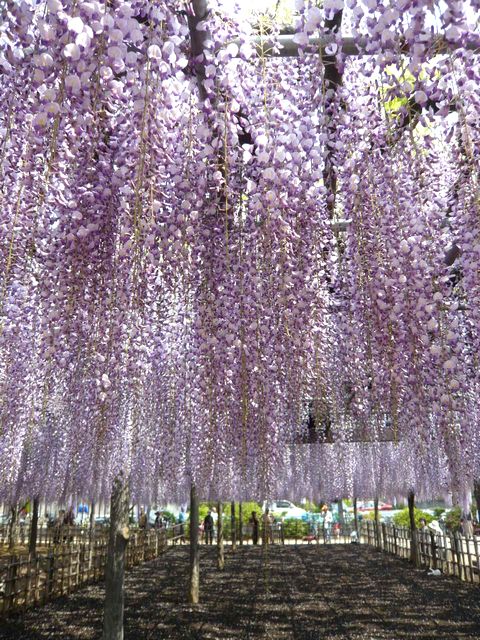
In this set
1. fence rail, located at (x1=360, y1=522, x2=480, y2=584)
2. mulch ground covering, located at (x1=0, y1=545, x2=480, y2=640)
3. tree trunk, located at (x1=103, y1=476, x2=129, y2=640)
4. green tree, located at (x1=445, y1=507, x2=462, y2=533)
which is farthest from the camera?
green tree, located at (x1=445, y1=507, x2=462, y2=533)

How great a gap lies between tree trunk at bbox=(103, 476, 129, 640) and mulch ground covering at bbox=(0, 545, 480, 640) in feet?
4.08

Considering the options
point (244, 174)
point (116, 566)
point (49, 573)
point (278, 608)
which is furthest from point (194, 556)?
point (244, 174)

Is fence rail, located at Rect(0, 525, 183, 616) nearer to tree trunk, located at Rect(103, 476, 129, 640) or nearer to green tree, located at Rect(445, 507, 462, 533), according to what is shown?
tree trunk, located at Rect(103, 476, 129, 640)

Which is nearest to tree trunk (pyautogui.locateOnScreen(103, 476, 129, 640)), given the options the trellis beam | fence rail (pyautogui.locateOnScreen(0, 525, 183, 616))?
fence rail (pyautogui.locateOnScreen(0, 525, 183, 616))

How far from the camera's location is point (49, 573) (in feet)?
30.6

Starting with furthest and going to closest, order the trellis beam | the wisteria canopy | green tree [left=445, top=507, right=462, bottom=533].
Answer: green tree [left=445, top=507, right=462, bottom=533] < the trellis beam < the wisteria canopy

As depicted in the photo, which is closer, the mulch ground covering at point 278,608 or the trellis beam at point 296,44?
the trellis beam at point 296,44

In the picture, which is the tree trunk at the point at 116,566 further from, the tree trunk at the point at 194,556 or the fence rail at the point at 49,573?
the tree trunk at the point at 194,556

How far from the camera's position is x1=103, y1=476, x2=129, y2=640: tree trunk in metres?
5.70

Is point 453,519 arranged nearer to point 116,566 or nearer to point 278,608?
point 278,608

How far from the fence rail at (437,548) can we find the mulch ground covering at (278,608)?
0.49 meters

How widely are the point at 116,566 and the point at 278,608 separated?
381 centimetres

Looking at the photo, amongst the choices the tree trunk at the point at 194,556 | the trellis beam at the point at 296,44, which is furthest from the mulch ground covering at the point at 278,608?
the trellis beam at the point at 296,44

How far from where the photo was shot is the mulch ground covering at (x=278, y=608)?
275 inches
